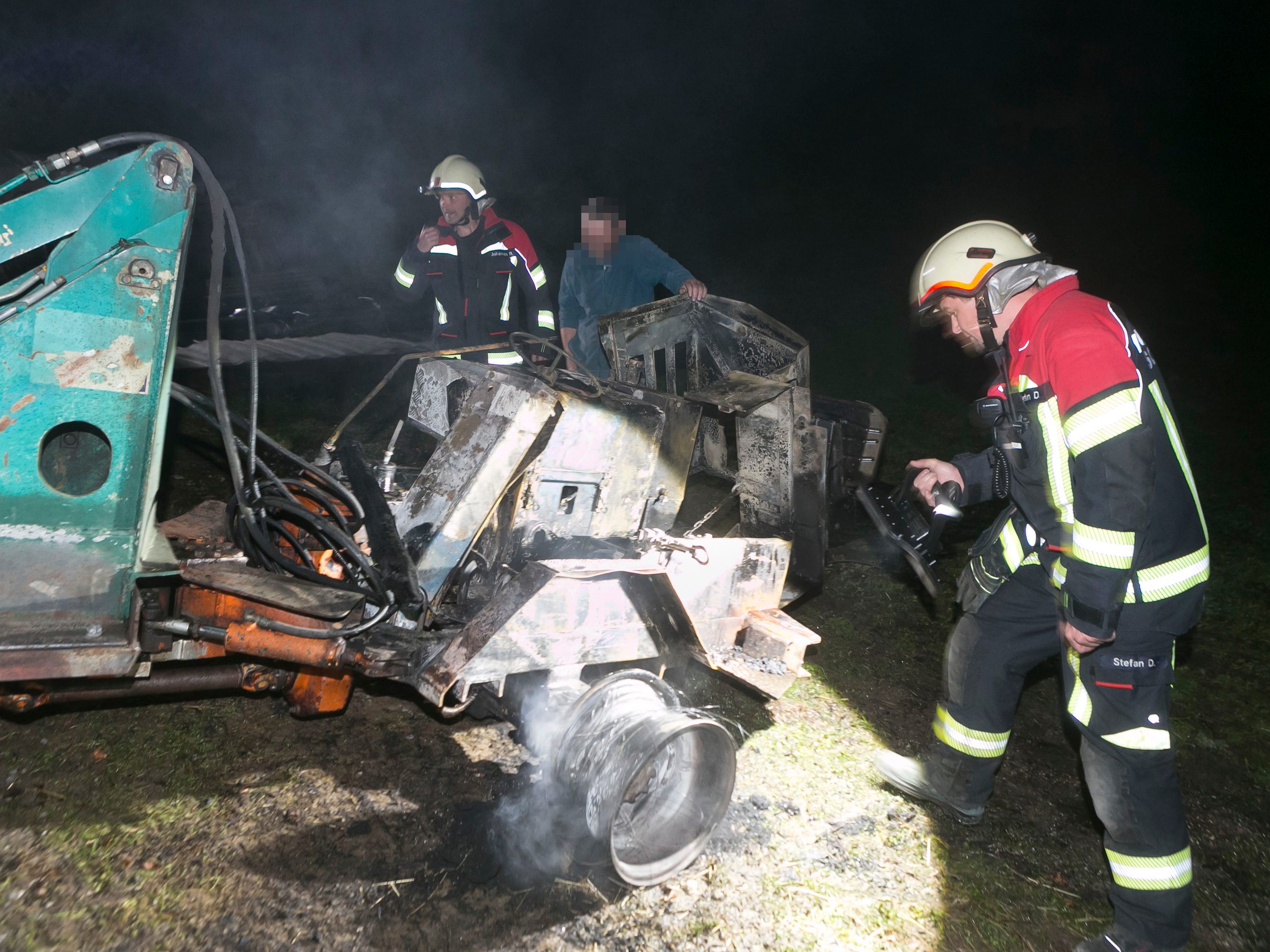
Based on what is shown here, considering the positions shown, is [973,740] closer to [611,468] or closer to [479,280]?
[611,468]

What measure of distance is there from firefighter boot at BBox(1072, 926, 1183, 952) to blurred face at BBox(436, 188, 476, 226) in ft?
14.6

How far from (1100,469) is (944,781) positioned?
1.38 m

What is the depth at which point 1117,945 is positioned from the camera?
2.28 metres

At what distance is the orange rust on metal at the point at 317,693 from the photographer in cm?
279

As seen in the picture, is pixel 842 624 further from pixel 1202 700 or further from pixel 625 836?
pixel 625 836

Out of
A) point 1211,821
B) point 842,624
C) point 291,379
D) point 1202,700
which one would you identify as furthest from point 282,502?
point 291,379

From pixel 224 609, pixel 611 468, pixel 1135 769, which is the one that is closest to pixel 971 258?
pixel 611 468

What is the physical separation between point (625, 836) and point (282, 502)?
1.56m

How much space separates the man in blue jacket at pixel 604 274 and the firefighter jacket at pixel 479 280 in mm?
338

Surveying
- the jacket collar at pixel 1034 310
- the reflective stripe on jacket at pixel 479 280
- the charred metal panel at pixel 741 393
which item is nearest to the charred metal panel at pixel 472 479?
the charred metal panel at pixel 741 393

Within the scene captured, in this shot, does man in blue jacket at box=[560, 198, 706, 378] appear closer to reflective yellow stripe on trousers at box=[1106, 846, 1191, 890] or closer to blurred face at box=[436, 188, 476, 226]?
blurred face at box=[436, 188, 476, 226]

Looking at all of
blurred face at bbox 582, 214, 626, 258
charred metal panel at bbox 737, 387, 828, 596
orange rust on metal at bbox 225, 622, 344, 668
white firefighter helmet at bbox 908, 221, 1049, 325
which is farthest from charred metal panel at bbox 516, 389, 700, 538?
blurred face at bbox 582, 214, 626, 258

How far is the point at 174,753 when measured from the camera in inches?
114

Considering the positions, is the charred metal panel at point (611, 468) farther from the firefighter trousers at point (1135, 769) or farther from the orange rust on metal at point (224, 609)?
the firefighter trousers at point (1135, 769)
